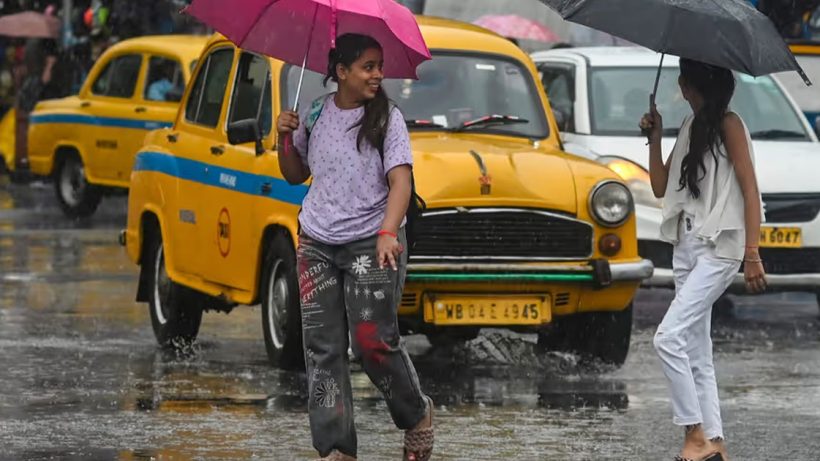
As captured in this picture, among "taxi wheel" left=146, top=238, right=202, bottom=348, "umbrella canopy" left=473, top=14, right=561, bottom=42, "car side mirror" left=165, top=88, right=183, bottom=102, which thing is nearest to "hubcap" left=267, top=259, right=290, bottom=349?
"taxi wheel" left=146, top=238, right=202, bottom=348

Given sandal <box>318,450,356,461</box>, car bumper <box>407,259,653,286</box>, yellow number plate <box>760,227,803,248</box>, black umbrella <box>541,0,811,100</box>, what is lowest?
sandal <box>318,450,356,461</box>

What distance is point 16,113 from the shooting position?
89.2ft

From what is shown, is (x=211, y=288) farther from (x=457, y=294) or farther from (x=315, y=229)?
(x=315, y=229)

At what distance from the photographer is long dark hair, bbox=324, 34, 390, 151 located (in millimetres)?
7336

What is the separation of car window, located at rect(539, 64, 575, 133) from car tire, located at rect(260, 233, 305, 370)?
4.23 metres

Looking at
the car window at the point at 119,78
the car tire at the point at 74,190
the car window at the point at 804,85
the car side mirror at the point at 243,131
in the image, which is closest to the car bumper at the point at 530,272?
the car side mirror at the point at 243,131

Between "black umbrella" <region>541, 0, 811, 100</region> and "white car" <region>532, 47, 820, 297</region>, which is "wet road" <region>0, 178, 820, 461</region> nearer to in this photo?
"white car" <region>532, 47, 820, 297</region>

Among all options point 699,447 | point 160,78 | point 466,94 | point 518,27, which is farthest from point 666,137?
point 518,27

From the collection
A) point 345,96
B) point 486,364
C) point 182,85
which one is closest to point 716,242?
point 345,96

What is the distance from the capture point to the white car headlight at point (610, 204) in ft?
34.5

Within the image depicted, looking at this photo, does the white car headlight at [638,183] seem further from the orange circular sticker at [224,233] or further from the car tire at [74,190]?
the car tire at [74,190]

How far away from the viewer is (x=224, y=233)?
11258 mm

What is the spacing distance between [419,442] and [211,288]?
403cm

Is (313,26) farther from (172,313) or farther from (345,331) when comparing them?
(172,313)
